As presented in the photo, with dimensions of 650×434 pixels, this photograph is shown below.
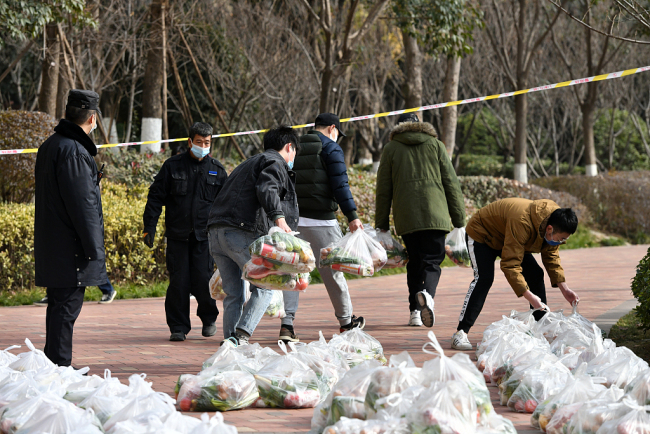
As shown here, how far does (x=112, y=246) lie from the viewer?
9.53m

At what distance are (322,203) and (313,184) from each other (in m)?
0.18

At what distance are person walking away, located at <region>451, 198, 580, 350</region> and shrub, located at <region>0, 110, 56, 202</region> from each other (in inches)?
291

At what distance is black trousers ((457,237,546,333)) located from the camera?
616 cm

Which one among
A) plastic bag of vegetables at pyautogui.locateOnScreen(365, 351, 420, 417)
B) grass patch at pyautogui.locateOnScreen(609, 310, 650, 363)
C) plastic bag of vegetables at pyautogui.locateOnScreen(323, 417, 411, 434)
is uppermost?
plastic bag of vegetables at pyautogui.locateOnScreen(365, 351, 420, 417)

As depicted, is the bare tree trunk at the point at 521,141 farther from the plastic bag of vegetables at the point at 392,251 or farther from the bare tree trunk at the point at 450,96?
the plastic bag of vegetables at the point at 392,251

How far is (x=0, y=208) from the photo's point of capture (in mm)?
9727

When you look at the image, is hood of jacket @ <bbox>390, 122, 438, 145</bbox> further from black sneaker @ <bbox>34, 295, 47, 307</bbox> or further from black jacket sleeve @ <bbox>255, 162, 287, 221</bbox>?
black sneaker @ <bbox>34, 295, 47, 307</bbox>

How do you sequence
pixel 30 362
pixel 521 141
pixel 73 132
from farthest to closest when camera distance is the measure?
pixel 521 141 < pixel 73 132 < pixel 30 362

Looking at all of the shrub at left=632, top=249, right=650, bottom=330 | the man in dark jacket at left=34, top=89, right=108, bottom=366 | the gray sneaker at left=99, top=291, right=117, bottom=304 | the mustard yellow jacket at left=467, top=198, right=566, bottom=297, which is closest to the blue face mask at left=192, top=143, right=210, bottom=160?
the man in dark jacket at left=34, top=89, right=108, bottom=366

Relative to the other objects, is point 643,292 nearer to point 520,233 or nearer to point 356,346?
point 520,233

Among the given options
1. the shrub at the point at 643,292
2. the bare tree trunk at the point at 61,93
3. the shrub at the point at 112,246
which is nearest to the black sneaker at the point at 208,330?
the shrub at the point at 112,246

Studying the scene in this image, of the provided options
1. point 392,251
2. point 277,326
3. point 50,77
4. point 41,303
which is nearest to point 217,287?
point 277,326

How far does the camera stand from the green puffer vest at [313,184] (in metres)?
6.61

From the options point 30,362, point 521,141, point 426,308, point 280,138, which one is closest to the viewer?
point 30,362
